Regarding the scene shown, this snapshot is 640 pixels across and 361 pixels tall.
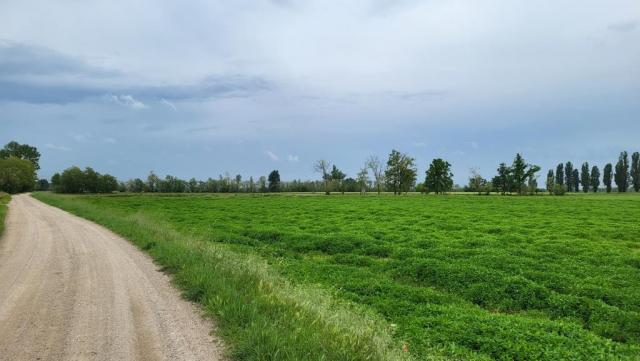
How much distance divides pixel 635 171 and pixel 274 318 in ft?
620

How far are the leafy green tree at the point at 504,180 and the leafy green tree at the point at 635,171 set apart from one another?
71187 millimetres

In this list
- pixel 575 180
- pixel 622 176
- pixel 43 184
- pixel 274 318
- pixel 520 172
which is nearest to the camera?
pixel 274 318

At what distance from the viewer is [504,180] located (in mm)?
118688

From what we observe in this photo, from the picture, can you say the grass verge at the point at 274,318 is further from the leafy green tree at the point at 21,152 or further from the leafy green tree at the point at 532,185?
the leafy green tree at the point at 21,152

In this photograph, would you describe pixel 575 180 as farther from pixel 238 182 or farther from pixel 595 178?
pixel 238 182

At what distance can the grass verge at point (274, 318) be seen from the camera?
705 cm

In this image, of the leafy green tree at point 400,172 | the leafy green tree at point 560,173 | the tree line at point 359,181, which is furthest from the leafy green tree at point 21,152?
the leafy green tree at point 560,173

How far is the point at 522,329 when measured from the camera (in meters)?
9.81

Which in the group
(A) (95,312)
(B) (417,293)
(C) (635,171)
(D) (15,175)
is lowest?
(B) (417,293)

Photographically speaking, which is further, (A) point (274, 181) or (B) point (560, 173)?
(B) point (560, 173)

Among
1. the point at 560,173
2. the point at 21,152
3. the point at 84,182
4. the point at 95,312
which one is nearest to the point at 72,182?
the point at 84,182

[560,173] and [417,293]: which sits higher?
[560,173]

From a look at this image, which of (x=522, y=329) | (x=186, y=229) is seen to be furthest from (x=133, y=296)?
(x=186, y=229)

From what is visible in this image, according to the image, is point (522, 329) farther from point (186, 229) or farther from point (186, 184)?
point (186, 184)
